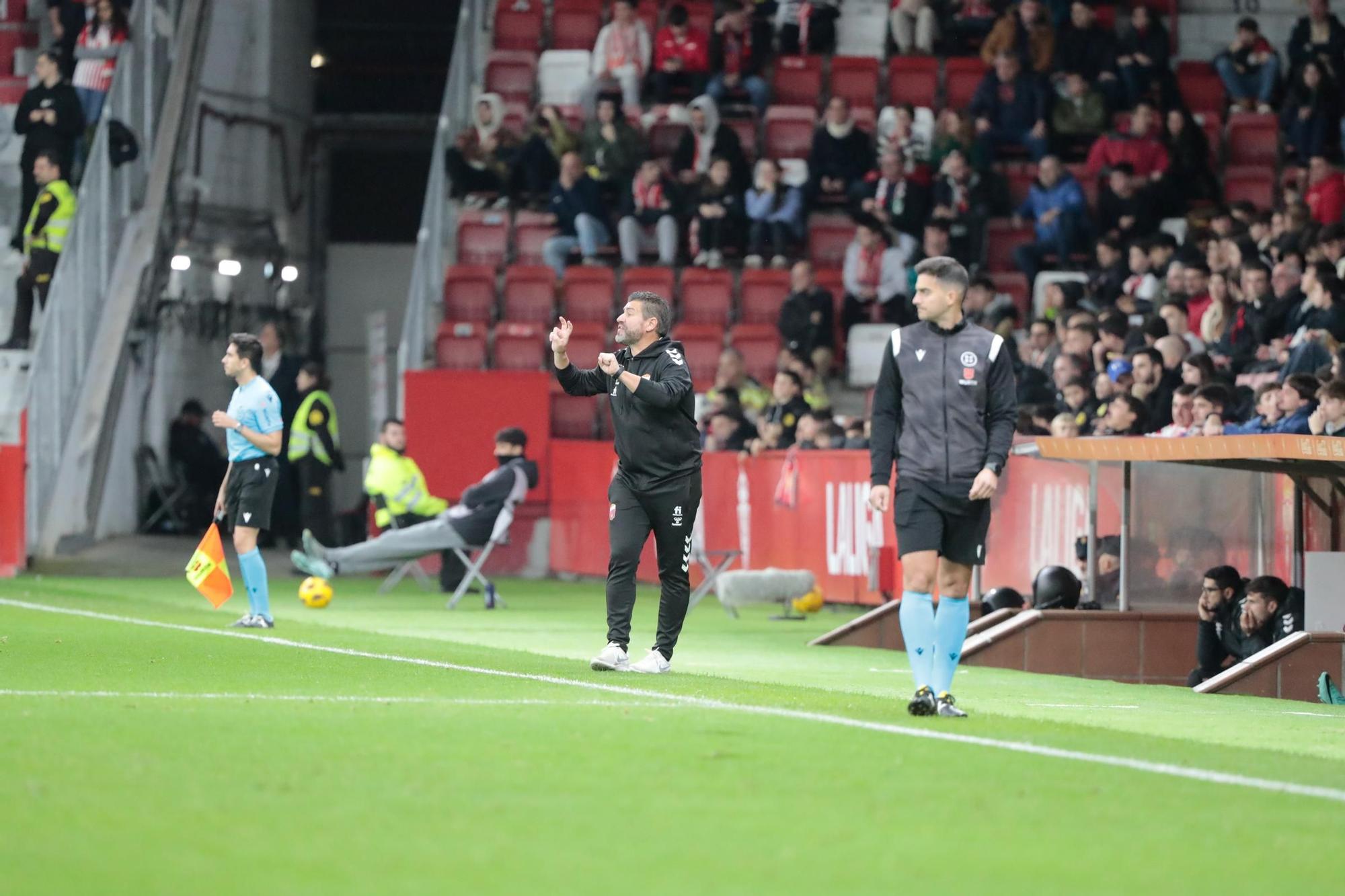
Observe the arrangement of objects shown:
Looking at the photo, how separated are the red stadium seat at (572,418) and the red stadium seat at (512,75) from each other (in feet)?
17.8

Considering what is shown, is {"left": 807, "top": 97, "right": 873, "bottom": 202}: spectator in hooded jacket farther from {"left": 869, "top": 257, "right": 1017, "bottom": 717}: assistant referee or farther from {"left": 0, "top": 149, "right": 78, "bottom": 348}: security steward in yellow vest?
{"left": 869, "top": 257, "right": 1017, "bottom": 717}: assistant referee

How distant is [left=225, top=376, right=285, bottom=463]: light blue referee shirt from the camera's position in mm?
14031

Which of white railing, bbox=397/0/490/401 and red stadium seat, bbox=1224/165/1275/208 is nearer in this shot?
white railing, bbox=397/0/490/401

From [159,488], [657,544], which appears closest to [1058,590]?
[657,544]

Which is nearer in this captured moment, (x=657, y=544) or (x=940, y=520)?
(x=940, y=520)

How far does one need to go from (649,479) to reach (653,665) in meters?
0.92

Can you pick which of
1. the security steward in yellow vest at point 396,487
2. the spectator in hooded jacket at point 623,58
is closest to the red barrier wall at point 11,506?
the security steward in yellow vest at point 396,487

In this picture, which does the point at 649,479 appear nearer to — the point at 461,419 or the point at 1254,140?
the point at 461,419

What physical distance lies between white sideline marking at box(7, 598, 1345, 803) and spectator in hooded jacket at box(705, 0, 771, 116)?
49.0ft

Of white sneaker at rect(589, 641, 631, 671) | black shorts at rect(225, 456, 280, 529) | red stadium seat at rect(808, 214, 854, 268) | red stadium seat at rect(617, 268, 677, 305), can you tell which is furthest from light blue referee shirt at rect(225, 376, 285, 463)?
red stadium seat at rect(808, 214, 854, 268)

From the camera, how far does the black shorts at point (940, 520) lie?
8703mm

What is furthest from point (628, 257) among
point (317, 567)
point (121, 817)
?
point (121, 817)

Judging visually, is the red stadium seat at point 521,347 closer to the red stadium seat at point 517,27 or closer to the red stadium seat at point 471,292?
the red stadium seat at point 471,292

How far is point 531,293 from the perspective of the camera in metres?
24.4
